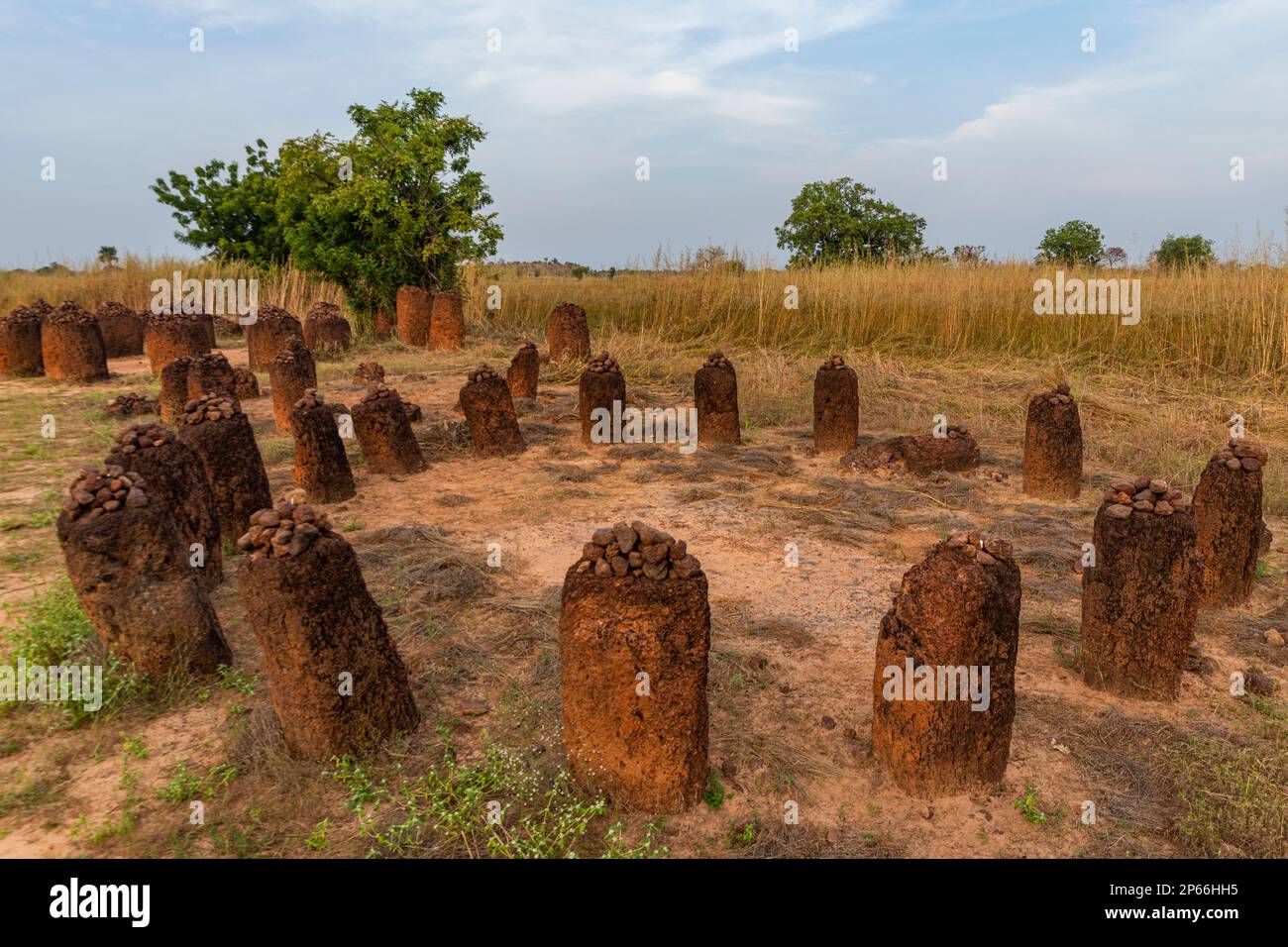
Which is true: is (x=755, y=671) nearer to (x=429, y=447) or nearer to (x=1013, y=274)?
(x=429, y=447)

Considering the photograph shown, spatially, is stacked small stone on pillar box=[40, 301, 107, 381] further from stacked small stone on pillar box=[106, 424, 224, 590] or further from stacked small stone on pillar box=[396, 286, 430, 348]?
stacked small stone on pillar box=[106, 424, 224, 590]

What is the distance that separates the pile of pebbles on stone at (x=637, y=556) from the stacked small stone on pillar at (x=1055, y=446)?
14.8 ft

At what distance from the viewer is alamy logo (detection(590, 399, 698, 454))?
318 inches

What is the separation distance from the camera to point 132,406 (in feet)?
28.5

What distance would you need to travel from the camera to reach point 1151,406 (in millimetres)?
8961

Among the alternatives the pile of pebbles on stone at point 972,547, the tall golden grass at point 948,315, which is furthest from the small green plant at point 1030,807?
the tall golden grass at point 948,315

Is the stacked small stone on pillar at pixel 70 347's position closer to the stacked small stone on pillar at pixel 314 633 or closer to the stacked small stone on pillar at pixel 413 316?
the stacked small stone on pillar at pixel 413 316

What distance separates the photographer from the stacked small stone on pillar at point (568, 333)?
11242mm

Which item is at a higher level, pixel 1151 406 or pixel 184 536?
pixel 1151 406

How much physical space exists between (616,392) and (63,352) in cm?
706

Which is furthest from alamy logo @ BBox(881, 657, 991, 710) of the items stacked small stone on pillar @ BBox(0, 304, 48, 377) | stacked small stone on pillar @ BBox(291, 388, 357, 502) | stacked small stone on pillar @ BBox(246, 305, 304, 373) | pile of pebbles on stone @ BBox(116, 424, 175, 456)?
stacked small stone on pillar @ BBox(0, 304, 48, 377)

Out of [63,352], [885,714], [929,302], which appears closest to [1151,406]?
[929,302]

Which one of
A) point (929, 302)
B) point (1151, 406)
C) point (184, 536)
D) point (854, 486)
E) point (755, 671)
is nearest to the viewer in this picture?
point (755, 671)

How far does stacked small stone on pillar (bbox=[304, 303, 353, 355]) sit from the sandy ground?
19.7 feet
